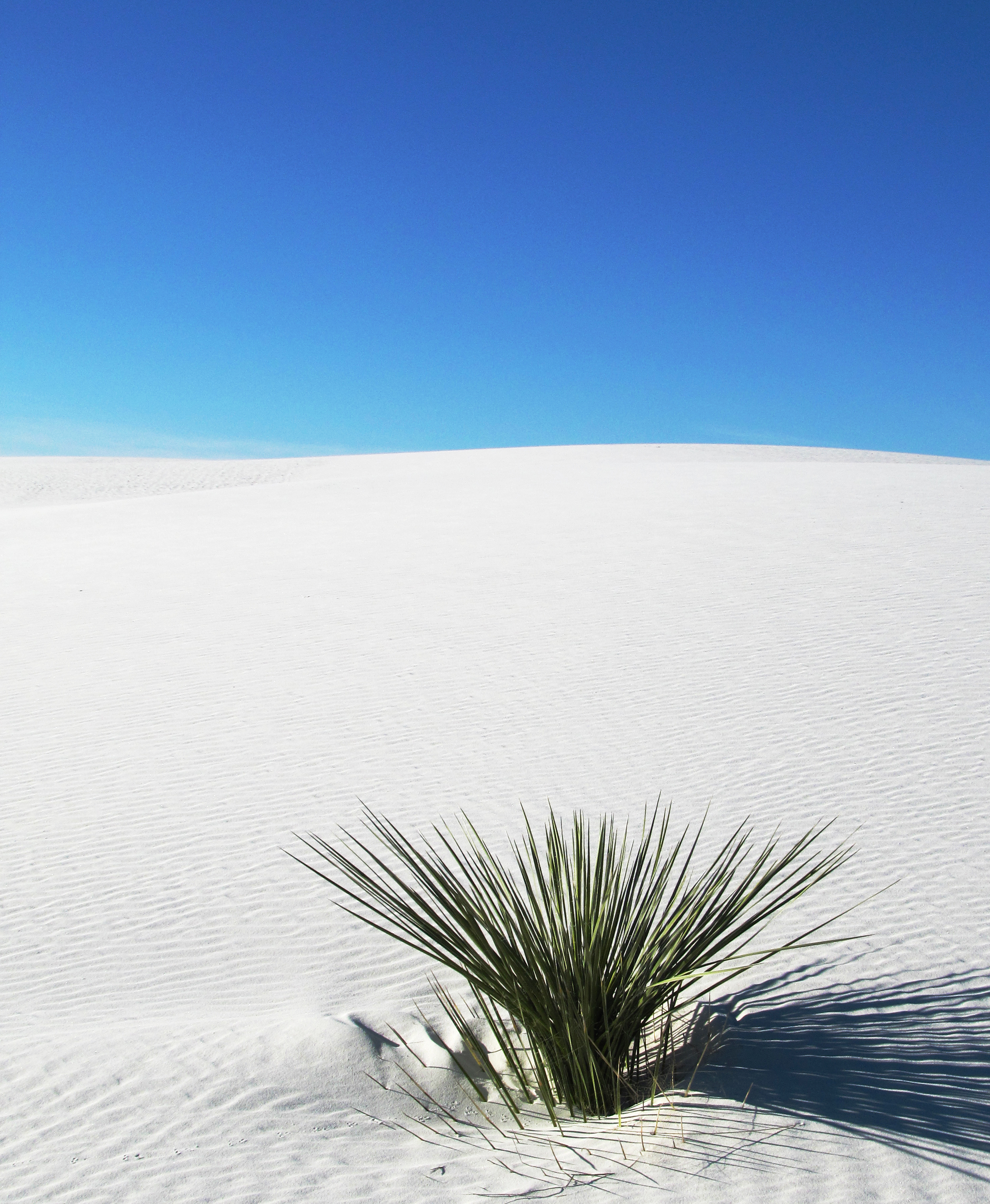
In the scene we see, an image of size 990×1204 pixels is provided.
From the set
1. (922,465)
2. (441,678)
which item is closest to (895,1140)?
(441,678)

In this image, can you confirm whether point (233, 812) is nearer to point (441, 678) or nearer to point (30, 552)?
point (441, 678)

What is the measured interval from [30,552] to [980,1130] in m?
15.6

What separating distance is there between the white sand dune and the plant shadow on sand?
0.5 inches

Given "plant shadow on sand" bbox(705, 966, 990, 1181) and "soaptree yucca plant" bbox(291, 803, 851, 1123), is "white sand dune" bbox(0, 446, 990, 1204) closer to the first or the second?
"plant shadow on sand" bbox(705, 966, 990, 1181)

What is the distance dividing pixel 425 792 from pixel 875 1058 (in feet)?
11.6

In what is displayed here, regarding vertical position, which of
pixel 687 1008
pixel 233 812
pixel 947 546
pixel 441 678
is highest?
pixel 947 546

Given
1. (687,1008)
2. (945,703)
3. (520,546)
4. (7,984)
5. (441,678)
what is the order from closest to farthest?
(687,1008)
(7,984)
(945,703)
(441,678)
(520,546)

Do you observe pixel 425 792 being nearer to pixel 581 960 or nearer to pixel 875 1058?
pixel 581 960

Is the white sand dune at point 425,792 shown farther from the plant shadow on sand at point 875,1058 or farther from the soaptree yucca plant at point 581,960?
the soaptree yucca plant at point 581,960

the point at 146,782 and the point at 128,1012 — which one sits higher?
the point at 146,782

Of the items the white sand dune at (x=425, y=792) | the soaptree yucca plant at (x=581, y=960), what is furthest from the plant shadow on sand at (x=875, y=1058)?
the soaptree yucca plant at (x=581, y=960)

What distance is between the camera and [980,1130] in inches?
101

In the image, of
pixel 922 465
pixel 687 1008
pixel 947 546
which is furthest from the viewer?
pixel 922 465

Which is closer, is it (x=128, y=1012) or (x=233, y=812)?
(x=128, y=1012)
